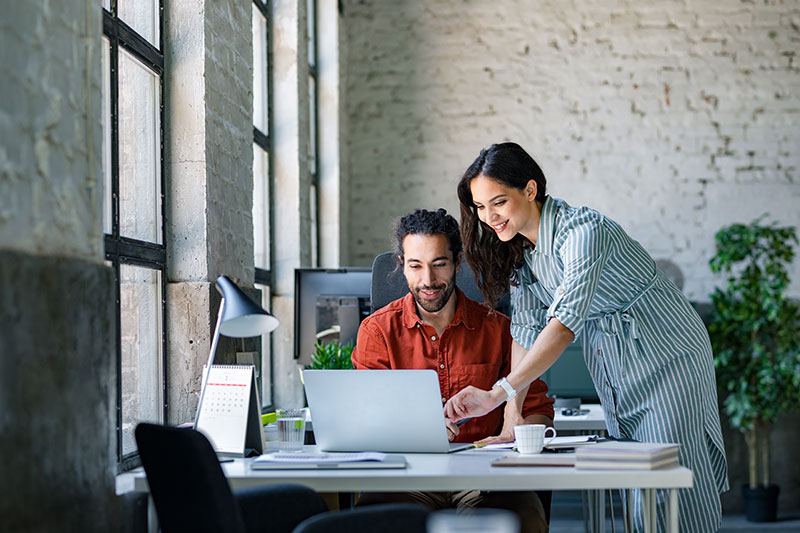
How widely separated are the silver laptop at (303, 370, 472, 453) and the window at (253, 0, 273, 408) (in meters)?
2.42

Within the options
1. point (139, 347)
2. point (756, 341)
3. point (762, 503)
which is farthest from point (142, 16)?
point (762, 503)

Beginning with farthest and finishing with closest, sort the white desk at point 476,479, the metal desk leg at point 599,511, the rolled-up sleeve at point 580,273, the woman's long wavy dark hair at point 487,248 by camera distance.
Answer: the metal desk leg at point 599,511 < the woman's long wavy dark hair at point 487,248 < the rolled-up sleeve at point 580,273 < the white desk at point 476,479

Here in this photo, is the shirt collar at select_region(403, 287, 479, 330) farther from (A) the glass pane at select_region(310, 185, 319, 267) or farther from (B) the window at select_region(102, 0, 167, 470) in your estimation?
(A) the glass pane at select_region(310, 185, 319, 267)

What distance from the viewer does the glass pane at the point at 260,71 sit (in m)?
4.65

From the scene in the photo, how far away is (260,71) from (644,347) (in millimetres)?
2980

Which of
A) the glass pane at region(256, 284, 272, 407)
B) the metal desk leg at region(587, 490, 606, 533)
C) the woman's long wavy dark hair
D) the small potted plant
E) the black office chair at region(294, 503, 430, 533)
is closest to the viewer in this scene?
the black office chair at region(294, 503, 430, 533)

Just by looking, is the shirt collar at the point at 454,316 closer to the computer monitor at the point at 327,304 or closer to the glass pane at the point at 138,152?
the glass pane at the point at 138,152

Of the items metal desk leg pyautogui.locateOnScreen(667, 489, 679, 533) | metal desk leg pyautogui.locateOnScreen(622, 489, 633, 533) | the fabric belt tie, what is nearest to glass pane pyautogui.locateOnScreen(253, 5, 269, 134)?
the fabric belt tie

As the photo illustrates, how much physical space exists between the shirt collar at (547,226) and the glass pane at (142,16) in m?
1.39

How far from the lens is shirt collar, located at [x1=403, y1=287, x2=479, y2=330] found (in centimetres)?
284

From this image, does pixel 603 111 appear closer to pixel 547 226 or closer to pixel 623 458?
pixel 547 226

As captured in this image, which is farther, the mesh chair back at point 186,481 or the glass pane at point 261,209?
the glass pane at point 261,209

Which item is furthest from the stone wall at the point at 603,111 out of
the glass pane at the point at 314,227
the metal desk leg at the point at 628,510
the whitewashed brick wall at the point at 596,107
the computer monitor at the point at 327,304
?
the metal desk leg at the point at 628,510

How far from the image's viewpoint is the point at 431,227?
280 centimetres
